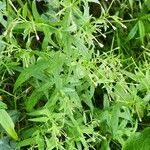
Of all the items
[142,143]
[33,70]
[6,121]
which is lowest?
[142,143]

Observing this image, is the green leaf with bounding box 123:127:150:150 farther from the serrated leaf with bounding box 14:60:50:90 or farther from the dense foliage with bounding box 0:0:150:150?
the serrated leaf with bounding box 14:60:50:90

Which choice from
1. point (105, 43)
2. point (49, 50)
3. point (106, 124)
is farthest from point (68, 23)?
point (105, 43)

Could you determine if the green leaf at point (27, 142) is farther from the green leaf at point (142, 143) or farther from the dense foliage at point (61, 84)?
the green leaf at point (142, 143)

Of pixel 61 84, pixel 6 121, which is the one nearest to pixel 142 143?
pixel 61 84

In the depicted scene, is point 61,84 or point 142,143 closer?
point 142,143

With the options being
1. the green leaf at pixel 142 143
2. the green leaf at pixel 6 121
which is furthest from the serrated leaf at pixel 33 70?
the green leaf at pixel 142 143

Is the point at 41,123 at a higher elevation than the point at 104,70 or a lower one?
lower

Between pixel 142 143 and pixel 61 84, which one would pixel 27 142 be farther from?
pixel 142 143

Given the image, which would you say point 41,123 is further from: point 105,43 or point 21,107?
point 105,43

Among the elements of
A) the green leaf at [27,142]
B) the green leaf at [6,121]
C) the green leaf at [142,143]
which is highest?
the green leaf at [6,121]
